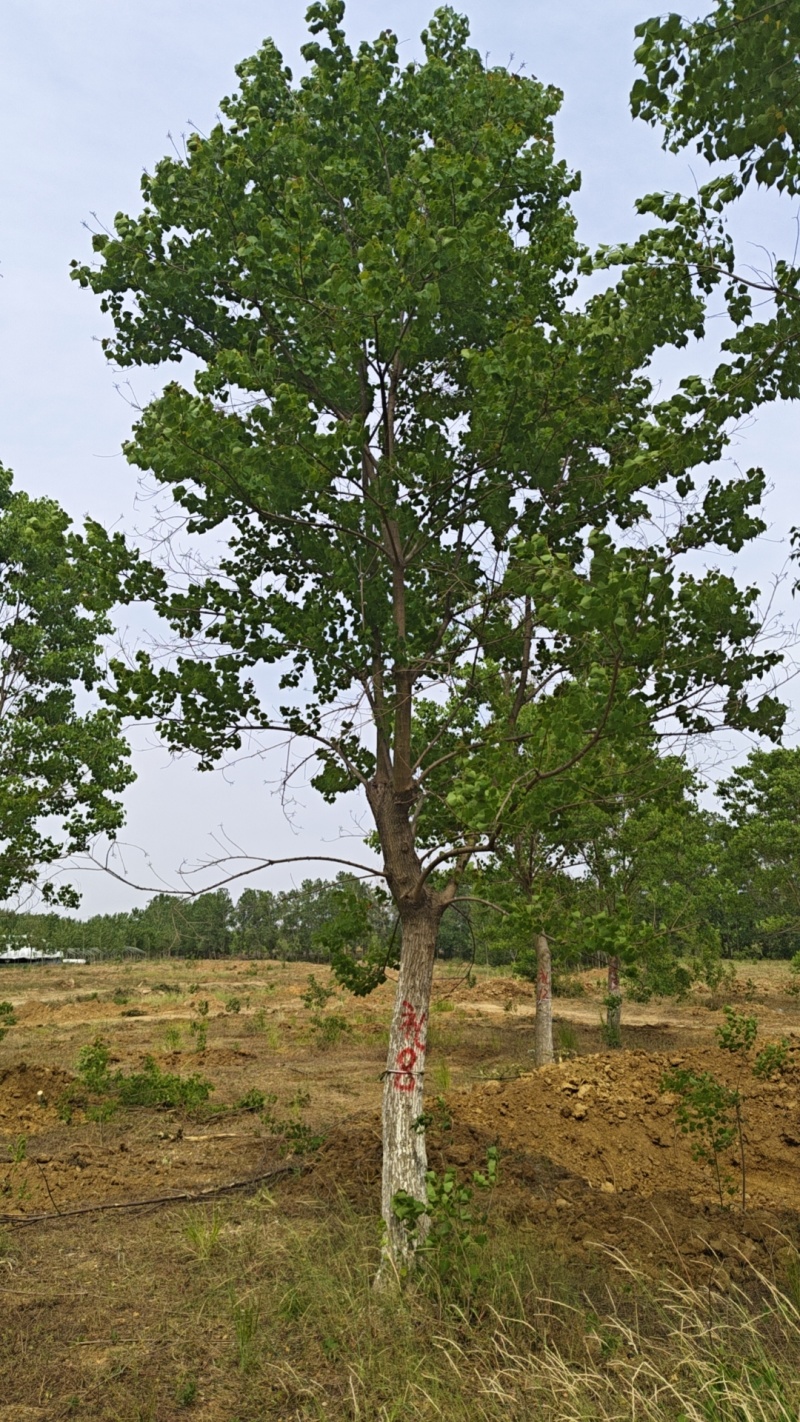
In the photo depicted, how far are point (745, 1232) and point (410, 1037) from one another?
335 centimetres

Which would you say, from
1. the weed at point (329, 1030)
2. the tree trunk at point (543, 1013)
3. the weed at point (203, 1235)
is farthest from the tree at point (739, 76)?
the weed at point (329, 1030)

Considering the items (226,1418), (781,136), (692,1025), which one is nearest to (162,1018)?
(692,1025)

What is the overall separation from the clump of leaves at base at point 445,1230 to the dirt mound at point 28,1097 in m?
6.47

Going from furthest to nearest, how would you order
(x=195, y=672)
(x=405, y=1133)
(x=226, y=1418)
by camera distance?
(x=195, y=672) < (x=405, y=1133) < (x=226, y=1418)

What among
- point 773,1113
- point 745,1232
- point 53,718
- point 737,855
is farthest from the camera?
point 737,855

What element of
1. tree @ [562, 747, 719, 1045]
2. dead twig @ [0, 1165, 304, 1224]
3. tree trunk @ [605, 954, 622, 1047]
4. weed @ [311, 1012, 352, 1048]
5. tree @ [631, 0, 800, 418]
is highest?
tree @ [631, 0, 800, 418]

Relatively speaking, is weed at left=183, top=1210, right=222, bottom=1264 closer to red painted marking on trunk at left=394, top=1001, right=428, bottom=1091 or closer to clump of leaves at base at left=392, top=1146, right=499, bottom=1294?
clump of leaves at base at left=392, top=1146, right=499, bottom=1294

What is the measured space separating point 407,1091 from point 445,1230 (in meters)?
0.81

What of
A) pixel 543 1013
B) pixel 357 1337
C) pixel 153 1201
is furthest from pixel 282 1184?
pixel 543 1013

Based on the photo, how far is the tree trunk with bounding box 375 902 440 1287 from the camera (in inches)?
215

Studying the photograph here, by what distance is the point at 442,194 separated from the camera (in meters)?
5.81

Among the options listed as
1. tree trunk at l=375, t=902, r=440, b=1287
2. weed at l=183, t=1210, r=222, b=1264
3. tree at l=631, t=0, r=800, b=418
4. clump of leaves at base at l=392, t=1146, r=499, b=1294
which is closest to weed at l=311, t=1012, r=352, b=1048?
weed at l=183, t=1210, r=222, b=1264

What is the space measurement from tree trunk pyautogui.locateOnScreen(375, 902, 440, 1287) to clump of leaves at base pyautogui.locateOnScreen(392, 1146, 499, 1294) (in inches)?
3.2

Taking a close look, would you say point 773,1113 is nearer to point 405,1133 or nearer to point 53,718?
point 405,1133
